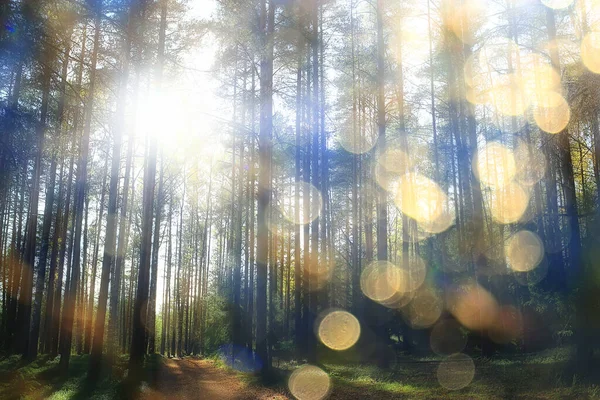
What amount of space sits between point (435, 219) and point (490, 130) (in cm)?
630

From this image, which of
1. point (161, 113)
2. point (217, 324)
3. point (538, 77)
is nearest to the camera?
point (161, 113)

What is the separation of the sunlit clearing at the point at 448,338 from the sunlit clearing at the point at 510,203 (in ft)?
24.1

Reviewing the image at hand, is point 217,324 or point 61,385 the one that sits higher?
point 217,324

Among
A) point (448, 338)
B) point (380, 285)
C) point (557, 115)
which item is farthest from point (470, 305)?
point (557, 115)

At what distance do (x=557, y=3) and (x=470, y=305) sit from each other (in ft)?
32.9

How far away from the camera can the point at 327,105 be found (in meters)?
18.8

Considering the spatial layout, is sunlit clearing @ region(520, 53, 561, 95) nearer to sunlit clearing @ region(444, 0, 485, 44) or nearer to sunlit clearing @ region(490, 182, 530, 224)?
sunlit clearing @ region(444, 0, 485, 44)

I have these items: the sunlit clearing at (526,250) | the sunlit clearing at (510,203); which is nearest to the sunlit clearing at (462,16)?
the sunlit clearing at (526,250)

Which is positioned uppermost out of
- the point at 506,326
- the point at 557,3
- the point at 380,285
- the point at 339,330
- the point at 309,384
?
the point at 557,3

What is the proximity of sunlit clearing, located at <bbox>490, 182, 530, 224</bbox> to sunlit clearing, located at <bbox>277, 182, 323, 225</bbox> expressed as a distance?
10127mm

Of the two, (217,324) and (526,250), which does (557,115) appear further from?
(217,324)

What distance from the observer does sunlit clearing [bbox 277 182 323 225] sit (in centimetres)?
1597

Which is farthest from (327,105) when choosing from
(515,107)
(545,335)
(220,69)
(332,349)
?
(545,335)

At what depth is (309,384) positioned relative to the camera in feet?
34.2
